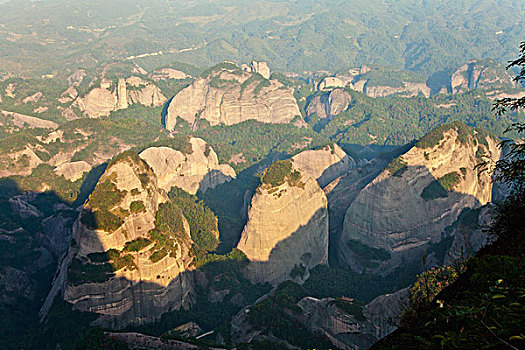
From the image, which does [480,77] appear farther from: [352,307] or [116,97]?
[352,307]

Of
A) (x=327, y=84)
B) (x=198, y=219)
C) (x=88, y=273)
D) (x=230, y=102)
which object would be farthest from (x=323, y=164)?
(x=327, y=84)

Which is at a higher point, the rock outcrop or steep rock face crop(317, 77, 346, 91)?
steep rock face crop(317, 77, 346, 91)

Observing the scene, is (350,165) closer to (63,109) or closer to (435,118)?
(435,118)

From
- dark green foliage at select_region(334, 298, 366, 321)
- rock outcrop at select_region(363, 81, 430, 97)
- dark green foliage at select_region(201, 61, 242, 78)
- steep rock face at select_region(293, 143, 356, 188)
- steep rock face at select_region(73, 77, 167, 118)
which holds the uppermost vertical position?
dark green foliage at select_region(201, 61, 242, 78)

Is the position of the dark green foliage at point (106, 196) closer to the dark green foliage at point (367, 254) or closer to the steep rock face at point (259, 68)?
the dark green foliage at point (367, 254)

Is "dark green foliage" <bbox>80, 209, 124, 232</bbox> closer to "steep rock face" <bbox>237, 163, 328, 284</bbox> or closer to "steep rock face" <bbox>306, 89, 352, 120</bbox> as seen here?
"steep rock face" <bbox>237, 163, 328, 284</bbox>

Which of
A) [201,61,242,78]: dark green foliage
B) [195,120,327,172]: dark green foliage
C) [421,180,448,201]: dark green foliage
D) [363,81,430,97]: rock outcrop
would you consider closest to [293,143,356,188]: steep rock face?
[421,180,448,201]: dark green foliage

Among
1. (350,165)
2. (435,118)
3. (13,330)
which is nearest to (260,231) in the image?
(13,330)
